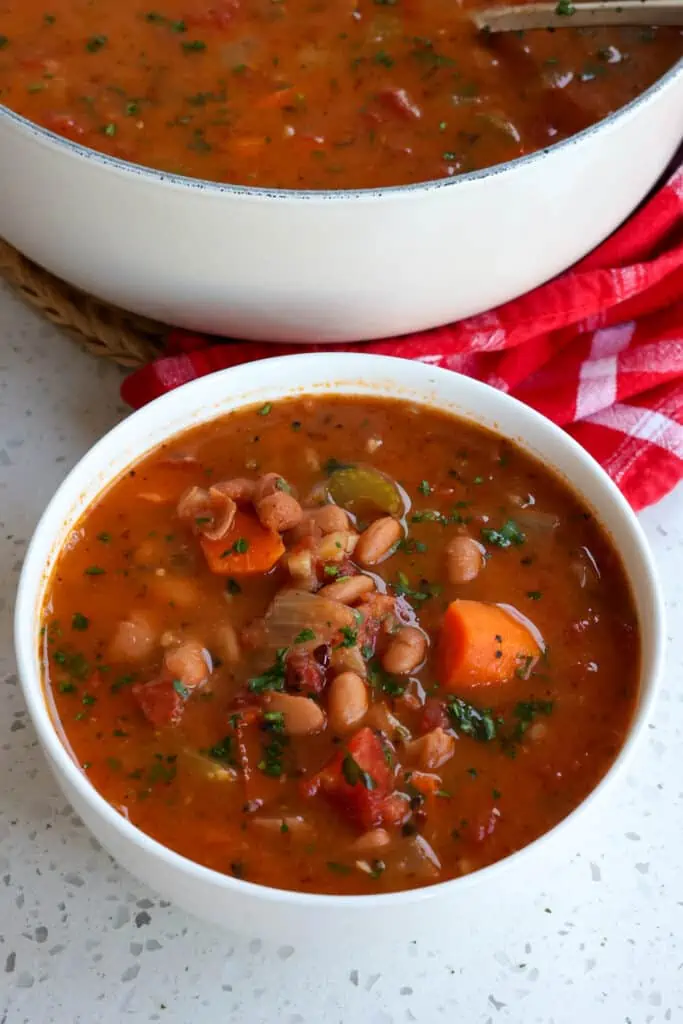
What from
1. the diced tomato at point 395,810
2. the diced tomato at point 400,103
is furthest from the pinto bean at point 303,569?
the diced tomato at point 400,103

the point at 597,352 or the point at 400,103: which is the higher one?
the point at 400,103

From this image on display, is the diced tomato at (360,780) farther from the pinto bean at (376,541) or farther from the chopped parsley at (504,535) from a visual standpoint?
the chopped parsley at (504,535)

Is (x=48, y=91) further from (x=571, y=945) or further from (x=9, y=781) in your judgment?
(x=571, y=945)

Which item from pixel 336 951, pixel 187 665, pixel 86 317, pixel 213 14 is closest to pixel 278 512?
pixel 187 665

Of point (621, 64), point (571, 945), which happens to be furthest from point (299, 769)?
point (621, 64)

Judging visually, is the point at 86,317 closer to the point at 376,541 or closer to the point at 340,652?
the point at 376,541

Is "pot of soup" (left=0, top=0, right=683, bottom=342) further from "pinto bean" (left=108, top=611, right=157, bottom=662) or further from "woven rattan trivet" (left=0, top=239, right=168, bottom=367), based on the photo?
"pinto bean" (left=108, top=611, right=157, bottom=662)
